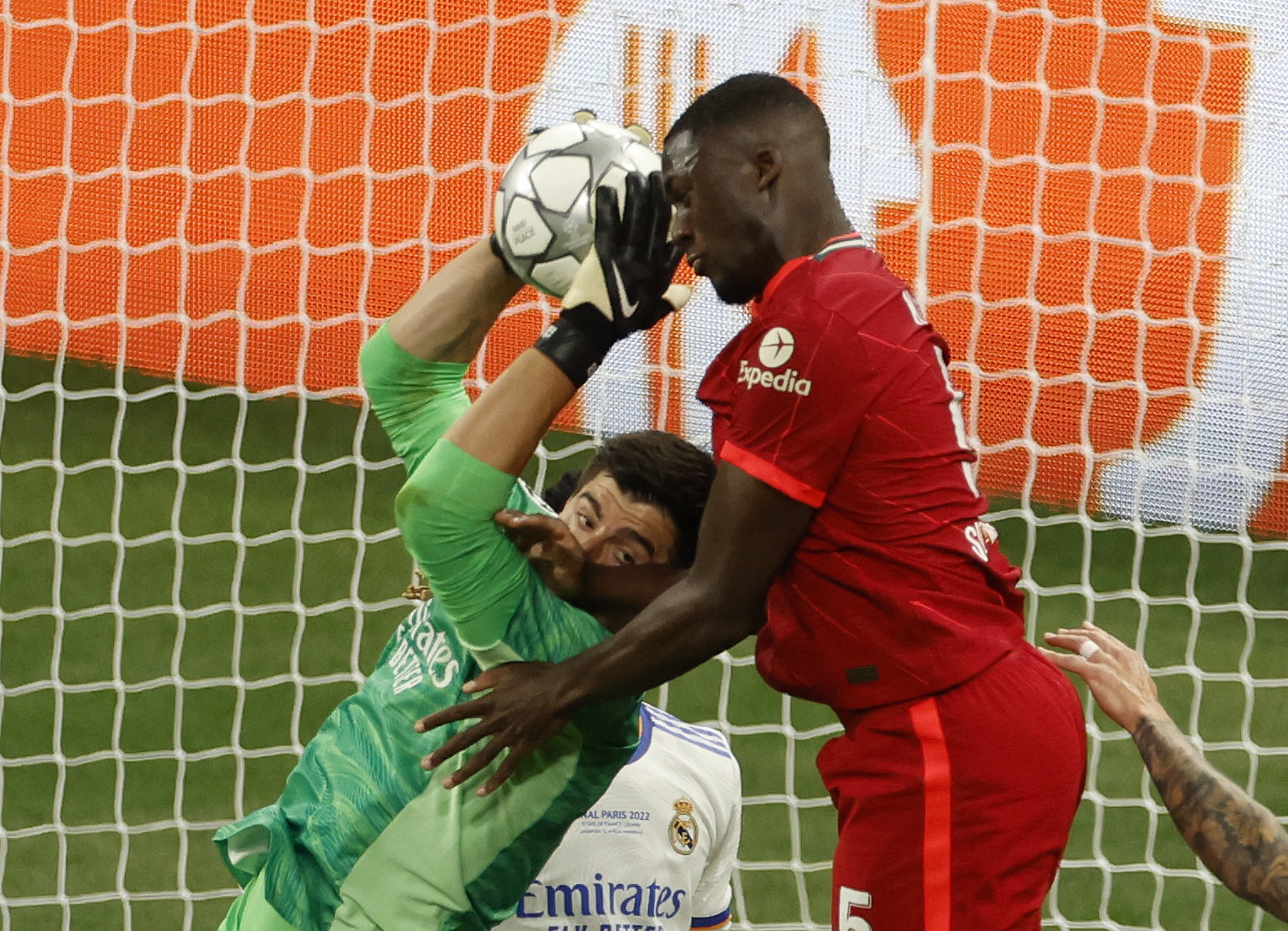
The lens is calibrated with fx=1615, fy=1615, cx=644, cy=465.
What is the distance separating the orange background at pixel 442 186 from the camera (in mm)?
5629

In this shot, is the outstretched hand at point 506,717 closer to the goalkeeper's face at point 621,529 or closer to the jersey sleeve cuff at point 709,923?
the goalkeeper's face at point 621,529

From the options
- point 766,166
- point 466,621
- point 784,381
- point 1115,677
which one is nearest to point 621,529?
point 466,621

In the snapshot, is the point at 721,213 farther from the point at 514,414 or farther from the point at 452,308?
the point at 452,308

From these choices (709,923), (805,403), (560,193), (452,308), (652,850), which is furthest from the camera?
(709,923)

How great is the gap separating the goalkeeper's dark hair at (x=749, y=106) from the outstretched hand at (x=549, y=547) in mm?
615

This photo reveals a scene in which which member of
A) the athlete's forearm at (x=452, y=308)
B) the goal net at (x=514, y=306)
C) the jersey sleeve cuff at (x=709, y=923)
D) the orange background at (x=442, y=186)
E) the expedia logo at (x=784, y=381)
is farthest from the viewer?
the orange background at (x=442, y=186)

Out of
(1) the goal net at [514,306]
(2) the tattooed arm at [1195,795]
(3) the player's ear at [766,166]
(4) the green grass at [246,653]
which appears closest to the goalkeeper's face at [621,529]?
(3) the player's ear at [766,166]

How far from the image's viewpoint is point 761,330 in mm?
2273

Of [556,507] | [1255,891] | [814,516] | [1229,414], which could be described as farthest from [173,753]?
[1229,414]

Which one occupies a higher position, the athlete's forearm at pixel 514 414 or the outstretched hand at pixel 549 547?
the athlete's forearm at pixel 514 414

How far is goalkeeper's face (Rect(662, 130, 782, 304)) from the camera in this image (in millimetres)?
2346

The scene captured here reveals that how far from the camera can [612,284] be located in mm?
2281

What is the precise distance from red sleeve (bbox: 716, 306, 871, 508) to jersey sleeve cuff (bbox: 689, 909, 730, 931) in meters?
1.32

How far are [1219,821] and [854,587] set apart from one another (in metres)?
0.64
